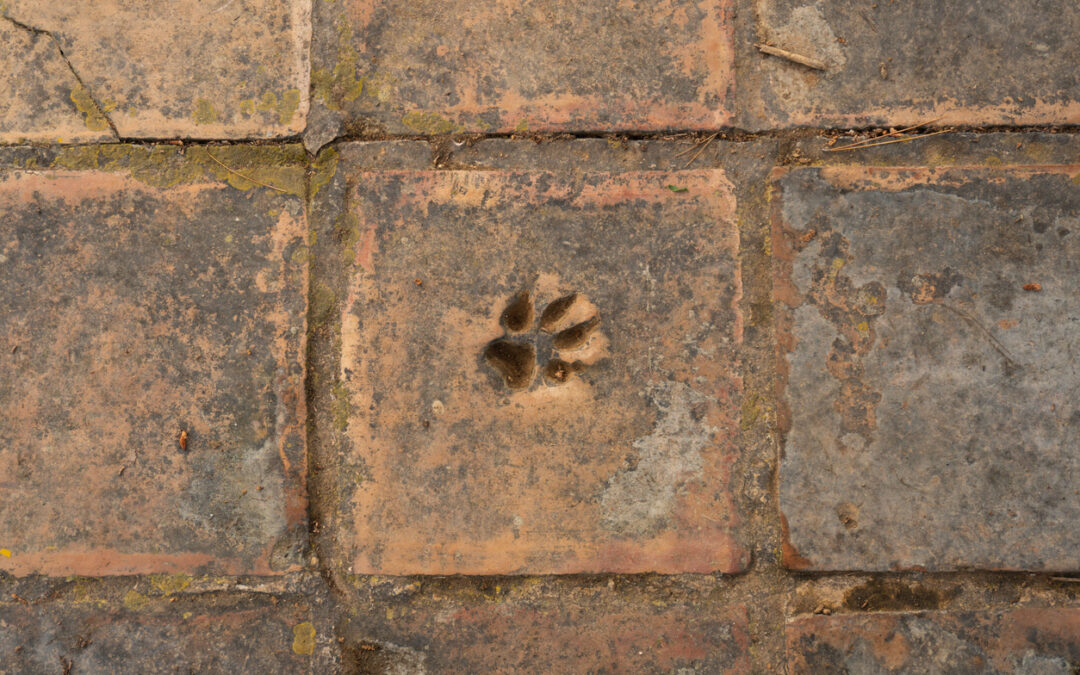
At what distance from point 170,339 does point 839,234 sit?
1.24 metres

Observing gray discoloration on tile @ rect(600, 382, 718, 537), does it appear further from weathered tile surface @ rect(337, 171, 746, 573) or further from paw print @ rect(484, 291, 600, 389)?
paw print @ rect(484, 291, 600, 389)

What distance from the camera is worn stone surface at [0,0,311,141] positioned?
45.1 inches

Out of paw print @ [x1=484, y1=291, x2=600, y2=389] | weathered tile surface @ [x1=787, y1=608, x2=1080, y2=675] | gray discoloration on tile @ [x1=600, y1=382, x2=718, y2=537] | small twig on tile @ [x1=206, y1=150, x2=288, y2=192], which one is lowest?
weathered tile surface @ [x1=787, y1=608, x2=1080, y2=675]

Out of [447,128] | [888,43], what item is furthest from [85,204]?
[888,43]

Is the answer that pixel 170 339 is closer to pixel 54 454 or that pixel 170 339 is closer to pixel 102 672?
pixel 54 454

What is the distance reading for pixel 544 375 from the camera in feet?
3.67

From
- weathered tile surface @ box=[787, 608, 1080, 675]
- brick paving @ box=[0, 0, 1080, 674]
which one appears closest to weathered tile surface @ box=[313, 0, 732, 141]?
brick paving @ box=[0, 0, 1080, 674]

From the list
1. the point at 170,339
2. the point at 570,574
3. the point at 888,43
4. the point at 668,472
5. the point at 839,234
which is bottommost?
the point at 570,574

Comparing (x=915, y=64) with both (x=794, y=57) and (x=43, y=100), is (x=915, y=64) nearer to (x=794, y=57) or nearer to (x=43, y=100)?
(x=794, y=57)

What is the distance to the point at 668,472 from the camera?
111 centimetres

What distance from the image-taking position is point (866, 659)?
3.62 ft

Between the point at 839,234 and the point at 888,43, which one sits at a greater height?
the point at 888,43

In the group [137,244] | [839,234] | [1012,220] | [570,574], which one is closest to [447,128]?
[137,244]

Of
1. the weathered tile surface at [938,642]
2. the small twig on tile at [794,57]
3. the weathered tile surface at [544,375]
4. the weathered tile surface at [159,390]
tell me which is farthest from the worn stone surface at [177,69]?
the weathered tile surface at [938,642]
